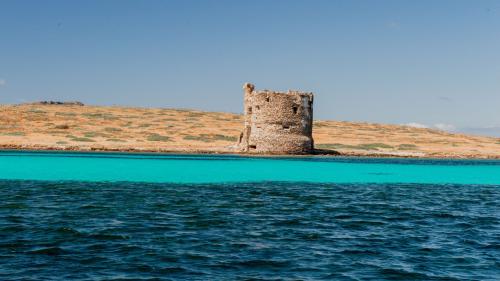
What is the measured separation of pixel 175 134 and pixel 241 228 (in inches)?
2645

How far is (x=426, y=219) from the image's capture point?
22.0 metres

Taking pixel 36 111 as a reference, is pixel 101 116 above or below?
below

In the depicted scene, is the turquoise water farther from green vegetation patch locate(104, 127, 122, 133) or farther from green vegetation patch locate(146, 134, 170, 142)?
green vegetation patch locate(104, 127, 122, 133)

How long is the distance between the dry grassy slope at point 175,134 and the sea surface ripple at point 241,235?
39001mm

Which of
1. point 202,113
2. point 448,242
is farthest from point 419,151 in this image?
point 448,242

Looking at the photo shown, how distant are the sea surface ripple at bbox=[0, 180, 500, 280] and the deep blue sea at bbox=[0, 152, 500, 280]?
43 mm

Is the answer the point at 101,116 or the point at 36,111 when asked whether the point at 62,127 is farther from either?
the point at 36,111

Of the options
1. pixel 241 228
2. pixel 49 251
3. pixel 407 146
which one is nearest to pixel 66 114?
pixel 407 146

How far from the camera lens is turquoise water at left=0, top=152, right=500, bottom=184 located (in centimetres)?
3666

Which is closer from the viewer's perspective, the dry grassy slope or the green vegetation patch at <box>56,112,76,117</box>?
the dry grassy slope

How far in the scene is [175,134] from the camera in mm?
85375

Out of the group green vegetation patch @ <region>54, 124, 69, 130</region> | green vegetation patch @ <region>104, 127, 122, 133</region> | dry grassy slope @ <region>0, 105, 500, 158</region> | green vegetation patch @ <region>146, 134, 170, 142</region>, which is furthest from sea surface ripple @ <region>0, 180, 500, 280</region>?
green vegetation patch @ <region>54, 124, 69, 130</region>

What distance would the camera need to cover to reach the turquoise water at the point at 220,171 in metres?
36.7

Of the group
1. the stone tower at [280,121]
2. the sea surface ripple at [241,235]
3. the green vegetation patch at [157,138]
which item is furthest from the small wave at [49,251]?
the green vegetation patch at [157,138]
